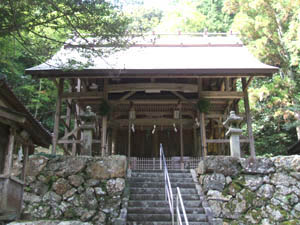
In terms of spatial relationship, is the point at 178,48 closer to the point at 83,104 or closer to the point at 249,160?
the point at 83,104

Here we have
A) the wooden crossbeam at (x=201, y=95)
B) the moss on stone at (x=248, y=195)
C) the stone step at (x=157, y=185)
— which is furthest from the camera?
the wooden crossbeam at (x=201, y=95)

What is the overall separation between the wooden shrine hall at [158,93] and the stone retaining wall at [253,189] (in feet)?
8.50

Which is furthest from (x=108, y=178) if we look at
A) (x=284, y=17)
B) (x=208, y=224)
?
(x=284, y=17)

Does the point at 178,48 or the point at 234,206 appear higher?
the point at 178,48

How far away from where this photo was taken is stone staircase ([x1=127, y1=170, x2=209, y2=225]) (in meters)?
7.39

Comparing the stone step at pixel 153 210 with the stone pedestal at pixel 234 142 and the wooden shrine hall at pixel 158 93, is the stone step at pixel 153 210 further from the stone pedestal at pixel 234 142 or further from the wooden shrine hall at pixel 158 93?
the wooden shrine hall at pixel 158 93

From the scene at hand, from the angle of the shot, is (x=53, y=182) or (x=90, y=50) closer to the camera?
(x=90, y=50)

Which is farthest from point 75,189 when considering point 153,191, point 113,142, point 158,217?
point 113,142

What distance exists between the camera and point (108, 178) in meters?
8.42

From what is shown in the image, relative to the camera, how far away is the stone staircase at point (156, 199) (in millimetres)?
7395

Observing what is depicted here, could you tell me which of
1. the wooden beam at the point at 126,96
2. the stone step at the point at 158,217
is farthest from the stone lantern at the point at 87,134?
the wooden beam at the point at 126,96

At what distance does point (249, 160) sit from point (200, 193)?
1.65 meters

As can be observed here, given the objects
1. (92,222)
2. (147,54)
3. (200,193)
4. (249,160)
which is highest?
(147,54)

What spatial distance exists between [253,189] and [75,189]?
4.68 metres
